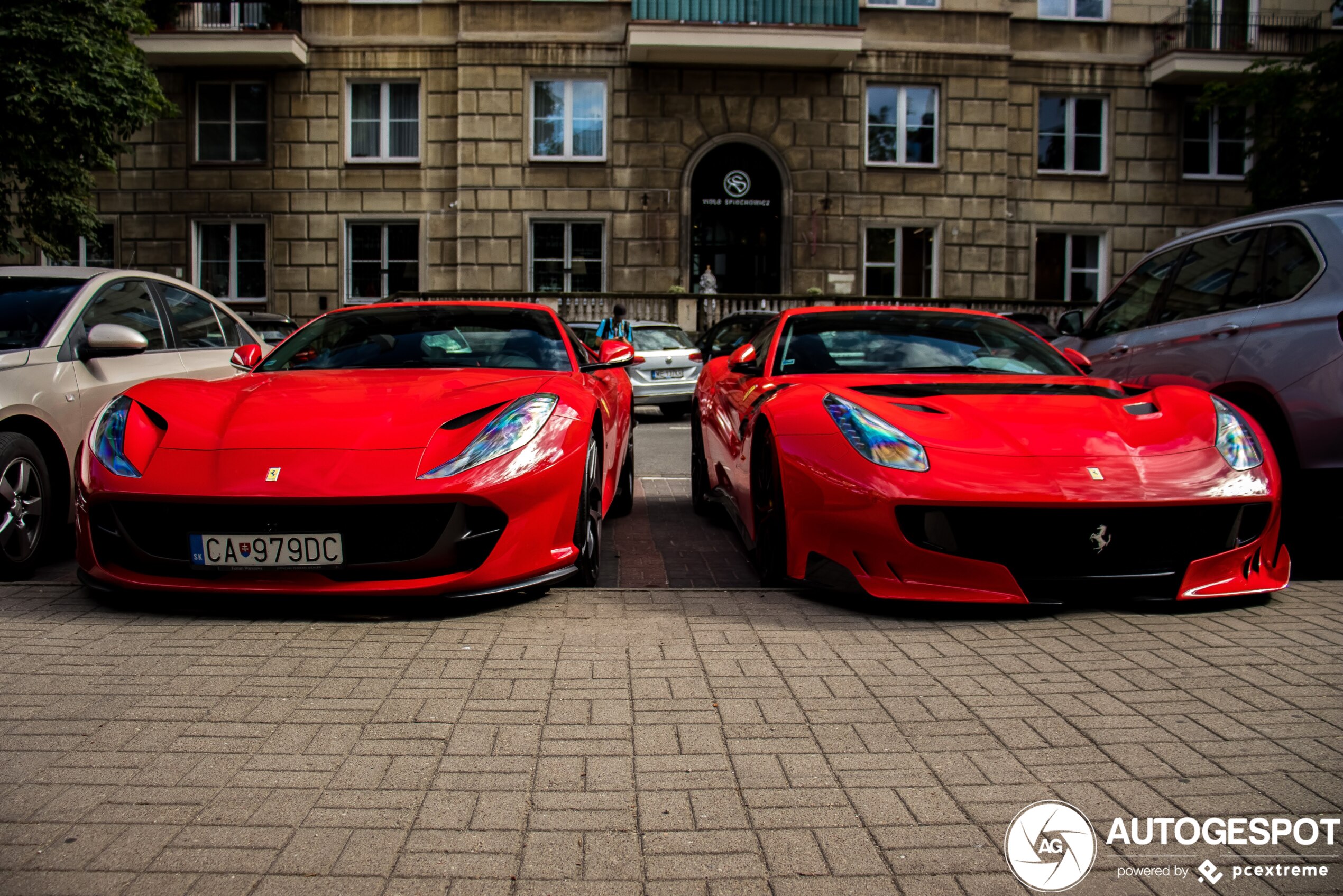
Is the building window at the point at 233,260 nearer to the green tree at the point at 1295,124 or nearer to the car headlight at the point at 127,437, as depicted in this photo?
the green tree at the point at 1295,124

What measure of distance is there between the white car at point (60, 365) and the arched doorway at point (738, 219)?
17967 mm

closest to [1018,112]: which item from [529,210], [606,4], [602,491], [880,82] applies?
[880,82]

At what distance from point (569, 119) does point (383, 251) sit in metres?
5.08

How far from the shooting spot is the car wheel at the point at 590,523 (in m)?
4.61

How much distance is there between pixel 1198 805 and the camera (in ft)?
8.28

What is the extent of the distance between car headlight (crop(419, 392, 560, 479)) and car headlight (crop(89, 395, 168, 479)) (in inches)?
45.3

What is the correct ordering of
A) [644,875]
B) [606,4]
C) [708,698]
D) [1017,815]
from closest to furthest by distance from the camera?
1. [644,875]
2. [1017,815]
3. [708,698]
4. [606,4]

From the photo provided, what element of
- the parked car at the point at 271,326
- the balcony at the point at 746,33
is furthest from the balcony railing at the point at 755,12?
the parked car at the point at 271,326

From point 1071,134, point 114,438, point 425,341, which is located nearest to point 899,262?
point 1071,134

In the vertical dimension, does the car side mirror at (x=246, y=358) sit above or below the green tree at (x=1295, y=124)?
below

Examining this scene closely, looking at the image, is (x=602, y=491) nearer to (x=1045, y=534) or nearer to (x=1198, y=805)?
(x=1045, y=534)

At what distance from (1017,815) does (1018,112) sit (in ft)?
80.4

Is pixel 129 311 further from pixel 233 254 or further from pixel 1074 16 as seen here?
pixel 1074 16

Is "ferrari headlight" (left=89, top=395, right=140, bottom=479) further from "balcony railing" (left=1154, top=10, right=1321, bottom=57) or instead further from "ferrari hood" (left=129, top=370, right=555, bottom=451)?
"balcony railing" (left=1154, top=10, right=1321, bottom=57)
